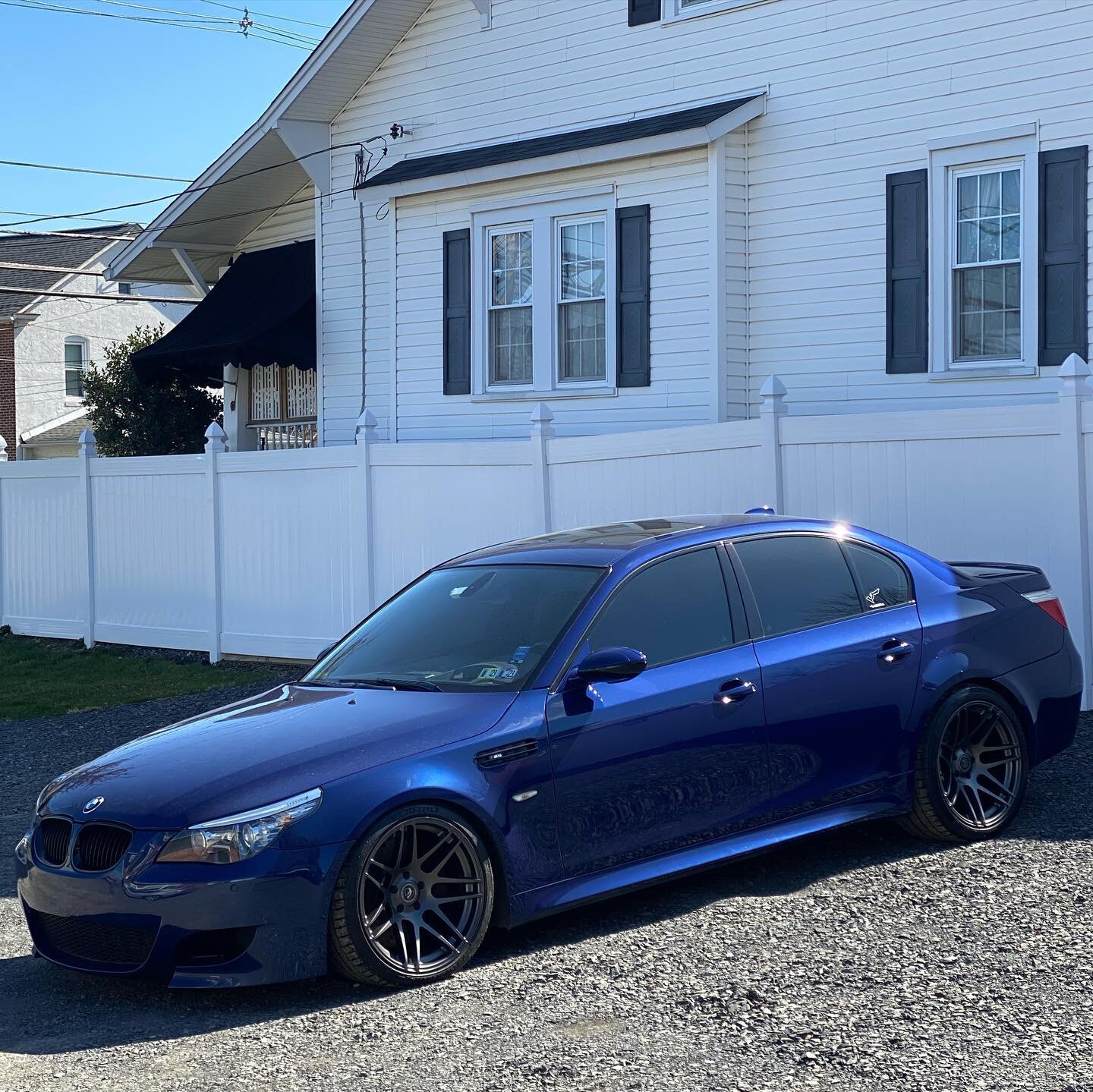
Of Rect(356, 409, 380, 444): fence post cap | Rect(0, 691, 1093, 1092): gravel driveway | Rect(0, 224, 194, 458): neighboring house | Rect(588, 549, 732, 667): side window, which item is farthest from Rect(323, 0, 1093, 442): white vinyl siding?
Rect(0, 224, 194, 458): neighboring house

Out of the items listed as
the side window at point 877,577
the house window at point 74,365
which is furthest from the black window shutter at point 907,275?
the house window at point 74,365

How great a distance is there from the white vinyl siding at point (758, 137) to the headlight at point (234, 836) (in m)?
8.80

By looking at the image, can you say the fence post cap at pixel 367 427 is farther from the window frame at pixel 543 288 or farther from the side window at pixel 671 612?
the side window at pixel 671 612

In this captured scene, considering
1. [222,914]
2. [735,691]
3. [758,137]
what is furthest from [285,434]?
[222,914]

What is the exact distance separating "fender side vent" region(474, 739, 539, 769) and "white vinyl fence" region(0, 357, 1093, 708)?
5.21 m

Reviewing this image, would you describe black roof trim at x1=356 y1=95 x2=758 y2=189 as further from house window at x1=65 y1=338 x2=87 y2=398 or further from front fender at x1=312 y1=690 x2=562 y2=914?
house window at x1=65 y1=338 x2=87 y2=398

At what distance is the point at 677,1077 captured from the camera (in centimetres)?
444

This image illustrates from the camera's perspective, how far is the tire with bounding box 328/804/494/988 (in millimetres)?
5246

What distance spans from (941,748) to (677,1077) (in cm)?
280

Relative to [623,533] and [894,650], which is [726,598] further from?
[894,650]

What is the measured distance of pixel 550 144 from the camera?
50.2 feet

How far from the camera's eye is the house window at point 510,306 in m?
15.7

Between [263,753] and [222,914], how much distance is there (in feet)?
2.18

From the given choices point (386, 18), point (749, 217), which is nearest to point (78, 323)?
point (386, 18)
